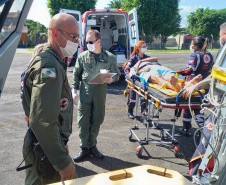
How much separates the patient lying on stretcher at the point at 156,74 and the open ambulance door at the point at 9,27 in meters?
2.70

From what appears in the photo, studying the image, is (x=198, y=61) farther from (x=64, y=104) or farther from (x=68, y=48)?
(x=64, y=104)

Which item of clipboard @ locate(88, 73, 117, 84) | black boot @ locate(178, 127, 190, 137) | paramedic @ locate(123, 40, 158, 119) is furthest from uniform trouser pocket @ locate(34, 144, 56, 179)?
paramedic @ locate(123, 40, 158, 119)

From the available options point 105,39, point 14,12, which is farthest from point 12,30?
point 105,39

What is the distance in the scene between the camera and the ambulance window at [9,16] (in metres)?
1.17

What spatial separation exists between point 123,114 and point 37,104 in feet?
14.7

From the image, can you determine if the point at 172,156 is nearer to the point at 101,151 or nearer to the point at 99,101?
the point at 101,151

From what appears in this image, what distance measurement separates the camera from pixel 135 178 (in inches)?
52.9

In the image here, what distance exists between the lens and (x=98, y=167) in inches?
136

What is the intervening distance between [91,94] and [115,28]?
7.70 metres

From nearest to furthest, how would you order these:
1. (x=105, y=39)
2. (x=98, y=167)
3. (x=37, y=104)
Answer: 1. (x=37, y=104)
2. (x=98, y=167)
3. (x=105, y=39)

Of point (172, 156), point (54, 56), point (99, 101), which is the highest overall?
point (54, 56)

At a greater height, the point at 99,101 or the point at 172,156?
the point at 99,101

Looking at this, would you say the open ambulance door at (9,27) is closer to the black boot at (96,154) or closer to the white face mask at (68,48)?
the white face mask at (68,48)

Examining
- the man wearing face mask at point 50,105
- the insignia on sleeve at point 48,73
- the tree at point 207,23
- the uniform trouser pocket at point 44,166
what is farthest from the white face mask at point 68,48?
the tree at point 207,23
